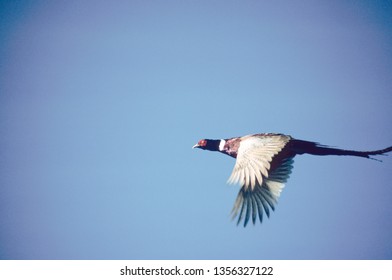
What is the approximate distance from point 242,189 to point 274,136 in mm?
788

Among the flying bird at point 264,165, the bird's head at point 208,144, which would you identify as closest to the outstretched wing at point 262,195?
the flying bird at point 264,165

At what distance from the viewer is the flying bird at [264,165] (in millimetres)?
4117

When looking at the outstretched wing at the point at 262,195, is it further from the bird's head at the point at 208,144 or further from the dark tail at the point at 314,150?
the bird's head at the point at 208,144

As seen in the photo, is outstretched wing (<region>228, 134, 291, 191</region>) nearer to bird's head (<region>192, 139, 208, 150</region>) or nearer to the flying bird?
the flying bird

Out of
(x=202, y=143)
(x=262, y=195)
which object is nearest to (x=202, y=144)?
(x=202, y=143)

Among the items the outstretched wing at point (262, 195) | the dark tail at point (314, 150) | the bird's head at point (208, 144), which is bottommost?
the outstretched wing at point (262, 195)

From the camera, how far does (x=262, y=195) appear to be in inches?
181

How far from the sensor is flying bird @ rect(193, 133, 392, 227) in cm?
412

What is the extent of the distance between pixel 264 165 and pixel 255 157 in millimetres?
190

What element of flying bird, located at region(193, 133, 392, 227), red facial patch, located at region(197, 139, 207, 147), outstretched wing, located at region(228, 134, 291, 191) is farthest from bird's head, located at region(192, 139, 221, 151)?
outstretched wing, located at region(228, 134, 291, 191)
